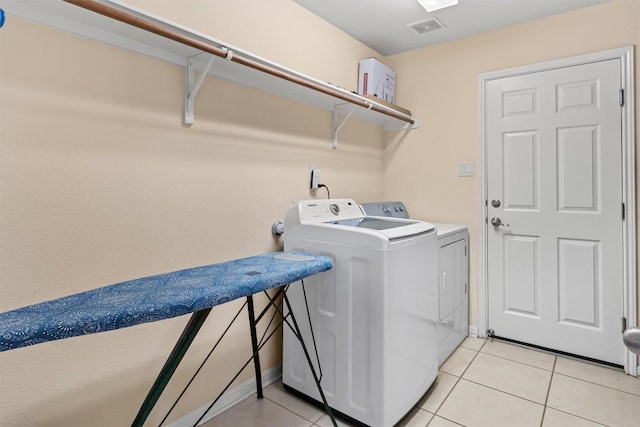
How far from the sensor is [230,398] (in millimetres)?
1821

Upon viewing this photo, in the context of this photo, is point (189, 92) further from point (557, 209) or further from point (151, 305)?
point (557, 209)

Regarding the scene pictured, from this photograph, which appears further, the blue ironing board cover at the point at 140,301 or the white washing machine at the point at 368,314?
the white washing machine at the point at 368,314

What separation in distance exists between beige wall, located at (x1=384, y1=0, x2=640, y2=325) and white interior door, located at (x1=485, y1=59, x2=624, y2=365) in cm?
14

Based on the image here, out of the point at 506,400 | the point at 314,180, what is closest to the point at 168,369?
the point at 314,180

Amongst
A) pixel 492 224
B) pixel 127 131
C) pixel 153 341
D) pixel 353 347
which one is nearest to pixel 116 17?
pixel 127 131

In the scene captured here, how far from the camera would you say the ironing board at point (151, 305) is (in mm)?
788

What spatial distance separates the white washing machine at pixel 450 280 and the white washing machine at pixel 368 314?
31 cm

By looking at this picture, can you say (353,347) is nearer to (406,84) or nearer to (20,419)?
(20,419)

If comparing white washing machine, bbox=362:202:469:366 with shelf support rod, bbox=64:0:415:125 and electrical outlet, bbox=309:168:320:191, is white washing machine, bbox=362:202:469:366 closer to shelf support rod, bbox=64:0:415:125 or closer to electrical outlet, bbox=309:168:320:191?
electrical outlet, bbox=309:168:320:191

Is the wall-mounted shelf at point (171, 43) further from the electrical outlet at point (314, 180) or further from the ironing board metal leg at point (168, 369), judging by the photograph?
the ironing board metal leg at point (168, 369)

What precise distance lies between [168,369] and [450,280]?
1.89 meters

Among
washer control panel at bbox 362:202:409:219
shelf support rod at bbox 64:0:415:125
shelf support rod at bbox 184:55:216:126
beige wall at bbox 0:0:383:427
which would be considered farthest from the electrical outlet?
shelf support rod at bbox 184:55:216:126

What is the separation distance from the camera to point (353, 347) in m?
1.65

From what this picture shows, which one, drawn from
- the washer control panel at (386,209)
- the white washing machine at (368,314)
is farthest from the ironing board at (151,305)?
the washer control panel at (386,209)
